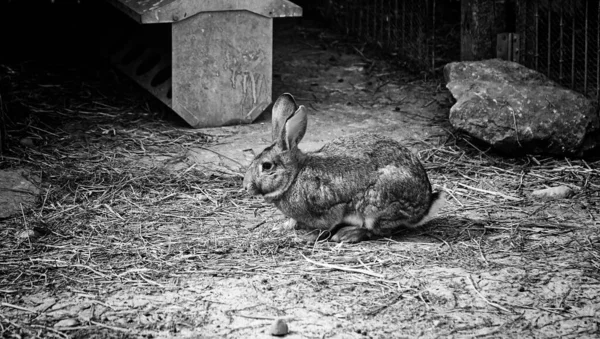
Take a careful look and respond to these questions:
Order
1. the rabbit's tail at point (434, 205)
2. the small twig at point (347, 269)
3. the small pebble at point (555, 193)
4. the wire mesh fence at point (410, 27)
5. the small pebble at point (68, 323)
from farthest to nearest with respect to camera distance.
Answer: the wire mesh fence at point (410, 27) → the small pebble at point (555, 193) → the rabbit's tail at point (434, 205) → the small twig at point (347, 269) → the small pebble at point (68, 323)

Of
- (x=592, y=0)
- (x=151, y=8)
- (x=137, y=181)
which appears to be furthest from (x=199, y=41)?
(x=592, y=0)

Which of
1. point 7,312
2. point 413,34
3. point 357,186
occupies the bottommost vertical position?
point 7,312

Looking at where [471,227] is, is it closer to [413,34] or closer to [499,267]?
[499,267]

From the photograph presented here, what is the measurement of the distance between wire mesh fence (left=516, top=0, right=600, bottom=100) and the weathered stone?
4289mm

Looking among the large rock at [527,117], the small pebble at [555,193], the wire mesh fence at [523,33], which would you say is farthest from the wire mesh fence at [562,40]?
the small pebble at [555,193]

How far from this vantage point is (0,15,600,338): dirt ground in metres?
Answer: 3.92

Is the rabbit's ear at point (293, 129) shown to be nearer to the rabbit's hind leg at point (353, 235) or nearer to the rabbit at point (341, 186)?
the rabbit at point (341, 186)

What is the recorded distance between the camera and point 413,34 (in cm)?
888

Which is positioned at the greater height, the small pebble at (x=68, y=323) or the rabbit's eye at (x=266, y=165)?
the rabbit's eye at (x=266, y=165)

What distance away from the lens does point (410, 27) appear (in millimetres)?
8844

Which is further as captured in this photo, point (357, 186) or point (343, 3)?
point (343, 3)

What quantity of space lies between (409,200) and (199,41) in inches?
112

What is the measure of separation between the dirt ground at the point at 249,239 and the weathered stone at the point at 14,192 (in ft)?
0.31

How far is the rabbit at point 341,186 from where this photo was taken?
504 centimetres
